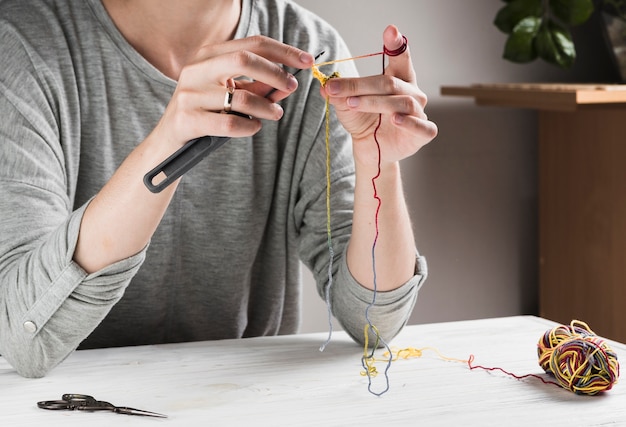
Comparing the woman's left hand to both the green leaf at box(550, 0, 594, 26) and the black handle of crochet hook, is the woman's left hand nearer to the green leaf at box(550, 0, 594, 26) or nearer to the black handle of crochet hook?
the black handle of crochet hook

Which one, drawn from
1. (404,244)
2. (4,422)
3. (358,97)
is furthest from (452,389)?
(4,422)

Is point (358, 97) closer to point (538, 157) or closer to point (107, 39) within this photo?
point (107, 39)

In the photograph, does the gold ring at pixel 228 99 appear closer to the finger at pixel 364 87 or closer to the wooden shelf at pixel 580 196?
the finger at pixel 364 87

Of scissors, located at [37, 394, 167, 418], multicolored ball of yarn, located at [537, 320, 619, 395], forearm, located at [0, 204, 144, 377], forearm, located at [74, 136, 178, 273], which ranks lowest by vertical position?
scissors, located at [37, 394, 167, 418]

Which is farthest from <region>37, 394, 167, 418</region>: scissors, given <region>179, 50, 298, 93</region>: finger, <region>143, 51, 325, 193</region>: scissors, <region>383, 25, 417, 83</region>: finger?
<region>383, 25, 417, 83</region>: finger

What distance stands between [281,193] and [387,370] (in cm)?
40

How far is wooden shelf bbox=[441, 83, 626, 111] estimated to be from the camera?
5.90 ft

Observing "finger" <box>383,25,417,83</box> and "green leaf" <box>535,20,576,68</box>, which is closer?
"finger" <box>383,25,417,83</box>

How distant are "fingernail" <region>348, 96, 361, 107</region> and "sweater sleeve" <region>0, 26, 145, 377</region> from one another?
0.29 meters

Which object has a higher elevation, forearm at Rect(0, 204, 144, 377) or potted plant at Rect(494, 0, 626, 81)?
potted plant at Rect(494, 0, 626, 81)

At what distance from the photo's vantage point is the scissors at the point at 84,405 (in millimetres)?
850

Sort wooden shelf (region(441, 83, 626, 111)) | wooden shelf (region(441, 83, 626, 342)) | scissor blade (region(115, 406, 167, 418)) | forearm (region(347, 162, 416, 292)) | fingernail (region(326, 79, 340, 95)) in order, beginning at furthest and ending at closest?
wooden shelf (region(441, 83, 626, 342)) → wooden shelf (region(441, 83, 626, 111)) → forearm (region(347, 162, 416, 292)) → fingernail (region(326, 79, 340, 95)) → scissor blade (region(115, 406, 167, 418))

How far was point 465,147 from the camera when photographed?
2.10 m

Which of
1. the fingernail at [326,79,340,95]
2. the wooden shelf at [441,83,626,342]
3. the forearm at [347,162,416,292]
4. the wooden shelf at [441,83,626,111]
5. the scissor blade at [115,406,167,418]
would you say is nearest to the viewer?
the scissor blade at [115,406,167,418]
